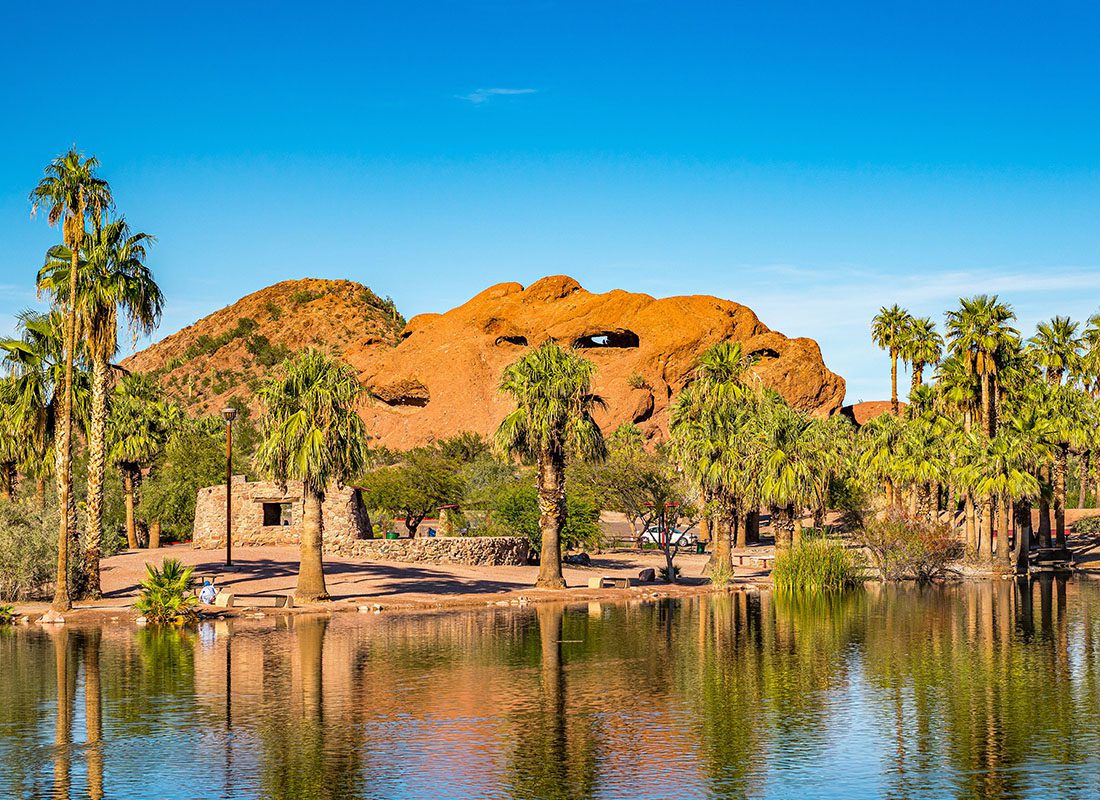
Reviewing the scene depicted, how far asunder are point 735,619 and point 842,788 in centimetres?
2166

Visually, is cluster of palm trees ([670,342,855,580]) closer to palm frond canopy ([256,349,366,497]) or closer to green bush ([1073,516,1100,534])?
palm frond canopy ([256,349,366,497])

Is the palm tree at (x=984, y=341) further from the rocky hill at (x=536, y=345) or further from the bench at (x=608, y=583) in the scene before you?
the rocky hill at (x=536, y=345)

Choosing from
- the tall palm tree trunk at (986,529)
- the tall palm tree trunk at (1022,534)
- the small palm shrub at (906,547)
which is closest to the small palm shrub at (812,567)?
the small palm shrub at (906,547)

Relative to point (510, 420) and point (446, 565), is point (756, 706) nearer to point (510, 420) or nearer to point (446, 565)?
point (510, 420)

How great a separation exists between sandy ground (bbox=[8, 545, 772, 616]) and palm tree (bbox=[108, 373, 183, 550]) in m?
5.98

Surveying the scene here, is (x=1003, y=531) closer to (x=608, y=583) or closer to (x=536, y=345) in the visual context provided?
(x=608, y=583)

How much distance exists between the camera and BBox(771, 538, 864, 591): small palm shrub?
46.8 m

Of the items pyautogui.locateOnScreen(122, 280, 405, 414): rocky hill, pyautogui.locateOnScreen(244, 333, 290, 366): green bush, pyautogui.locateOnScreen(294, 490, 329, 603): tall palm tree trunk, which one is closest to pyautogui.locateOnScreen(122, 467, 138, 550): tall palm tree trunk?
pyautogui.locateOnScreen(294, 490, 329, 603): tall palm tree trunk

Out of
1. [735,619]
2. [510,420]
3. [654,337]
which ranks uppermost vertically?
[654,337]

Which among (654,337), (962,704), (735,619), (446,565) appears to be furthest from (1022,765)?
(654,337)

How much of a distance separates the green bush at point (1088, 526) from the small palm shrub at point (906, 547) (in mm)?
26724

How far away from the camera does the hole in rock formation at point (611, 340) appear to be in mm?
143750

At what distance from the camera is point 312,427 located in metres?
37.4

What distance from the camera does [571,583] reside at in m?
49.4
